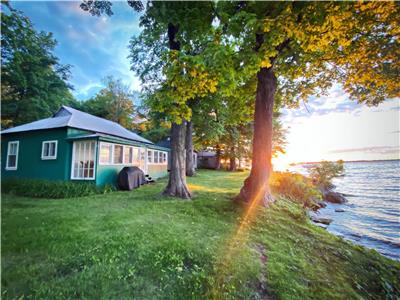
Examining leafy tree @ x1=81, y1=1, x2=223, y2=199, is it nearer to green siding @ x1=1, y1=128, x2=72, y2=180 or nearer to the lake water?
green siding @ x1=1, y1=128, x2=72, y2=180

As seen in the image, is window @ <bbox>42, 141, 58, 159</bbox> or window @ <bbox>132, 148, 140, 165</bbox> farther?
window @ <bbox>132, 148, 140, 165</bbox>

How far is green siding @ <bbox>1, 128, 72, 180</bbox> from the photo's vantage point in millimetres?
10195

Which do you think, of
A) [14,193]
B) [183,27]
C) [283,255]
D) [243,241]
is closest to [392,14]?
[183,27]

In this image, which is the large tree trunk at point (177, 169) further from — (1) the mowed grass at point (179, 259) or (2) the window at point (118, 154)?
(2) the window at point (118, 154)

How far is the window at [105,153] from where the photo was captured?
1032 cm

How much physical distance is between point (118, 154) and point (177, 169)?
5176mm

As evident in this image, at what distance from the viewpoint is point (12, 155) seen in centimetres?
1193

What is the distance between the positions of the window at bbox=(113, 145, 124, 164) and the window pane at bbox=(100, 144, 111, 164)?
1.95ft

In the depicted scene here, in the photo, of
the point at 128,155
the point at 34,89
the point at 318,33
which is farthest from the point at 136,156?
the point at 34,89

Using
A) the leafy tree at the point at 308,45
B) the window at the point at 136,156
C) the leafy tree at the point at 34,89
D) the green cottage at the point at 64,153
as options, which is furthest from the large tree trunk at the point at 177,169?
the leafy tree at the point at 34,89

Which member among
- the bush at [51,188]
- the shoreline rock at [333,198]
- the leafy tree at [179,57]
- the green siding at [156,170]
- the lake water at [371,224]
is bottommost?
the lake water at [371,224]

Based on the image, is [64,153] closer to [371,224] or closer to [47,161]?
[47,161]

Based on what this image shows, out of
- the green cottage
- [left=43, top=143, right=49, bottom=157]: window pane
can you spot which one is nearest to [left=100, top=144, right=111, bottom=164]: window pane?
the green cottage

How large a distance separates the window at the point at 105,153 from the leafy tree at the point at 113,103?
61.8 feet
